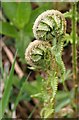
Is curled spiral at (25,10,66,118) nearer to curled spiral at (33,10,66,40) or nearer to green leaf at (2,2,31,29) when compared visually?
curled spiral at (33,10,66,40)

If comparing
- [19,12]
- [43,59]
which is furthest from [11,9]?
[43,59]

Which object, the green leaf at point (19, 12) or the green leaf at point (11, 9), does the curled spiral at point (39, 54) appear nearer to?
the green leaf at point (19, 12)

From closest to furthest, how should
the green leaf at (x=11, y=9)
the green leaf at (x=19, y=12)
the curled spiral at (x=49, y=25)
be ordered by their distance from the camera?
1. the curled spiral at (x=49, y=25)
2. the green leaf at (x=19, y=12)
3. the green leaf at (x=11, y=9)

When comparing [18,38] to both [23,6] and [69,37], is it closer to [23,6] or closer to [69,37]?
[23,6]

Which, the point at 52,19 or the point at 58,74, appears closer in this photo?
the point at 52,19

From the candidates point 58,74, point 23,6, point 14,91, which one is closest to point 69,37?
point 58,74

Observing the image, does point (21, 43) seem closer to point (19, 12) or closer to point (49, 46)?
point (19, 12)

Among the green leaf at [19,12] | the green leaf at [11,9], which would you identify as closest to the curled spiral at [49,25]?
the green leaf at [19,12]
